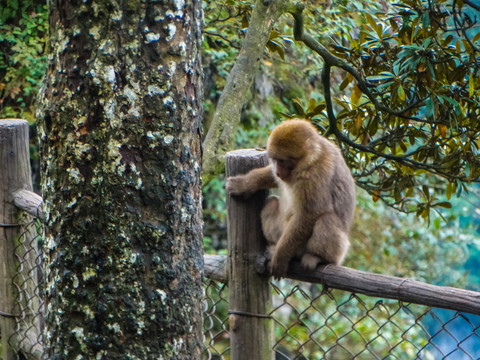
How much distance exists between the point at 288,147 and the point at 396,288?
1.29 m

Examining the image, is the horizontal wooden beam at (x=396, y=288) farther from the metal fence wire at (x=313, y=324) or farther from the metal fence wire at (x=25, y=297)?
the metal fence wire at (x=25, y=297)

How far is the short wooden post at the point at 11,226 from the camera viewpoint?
330 centimetres

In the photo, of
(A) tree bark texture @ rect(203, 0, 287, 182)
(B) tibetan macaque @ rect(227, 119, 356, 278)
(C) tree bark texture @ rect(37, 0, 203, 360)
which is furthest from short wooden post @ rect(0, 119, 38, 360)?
(C) tree bark texture @ rect(37, 0, 203, 360)

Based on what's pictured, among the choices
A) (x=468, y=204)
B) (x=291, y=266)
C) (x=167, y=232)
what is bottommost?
(x=468, y=204)

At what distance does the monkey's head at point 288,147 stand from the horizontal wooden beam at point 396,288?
900 mm

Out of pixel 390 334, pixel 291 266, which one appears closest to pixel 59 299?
pixel 291 266

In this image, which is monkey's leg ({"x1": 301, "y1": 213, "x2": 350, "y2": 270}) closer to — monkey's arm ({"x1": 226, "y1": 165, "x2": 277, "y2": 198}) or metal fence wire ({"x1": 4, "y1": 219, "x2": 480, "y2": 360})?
metal fence wire ({"x1": 4, "y1": 219, "x2": 480, "y2": 360})

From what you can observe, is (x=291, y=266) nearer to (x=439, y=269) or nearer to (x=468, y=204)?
(x=468, y=204)

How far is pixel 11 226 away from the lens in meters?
3.33

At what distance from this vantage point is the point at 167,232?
1578 millimetres

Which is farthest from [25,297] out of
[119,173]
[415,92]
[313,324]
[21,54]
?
[313,324]

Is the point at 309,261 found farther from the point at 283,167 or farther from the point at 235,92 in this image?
the point at 235,92

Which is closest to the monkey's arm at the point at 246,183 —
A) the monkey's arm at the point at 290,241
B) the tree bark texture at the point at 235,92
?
the monkey's arm at the point at 290,241

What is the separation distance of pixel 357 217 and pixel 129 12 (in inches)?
252
